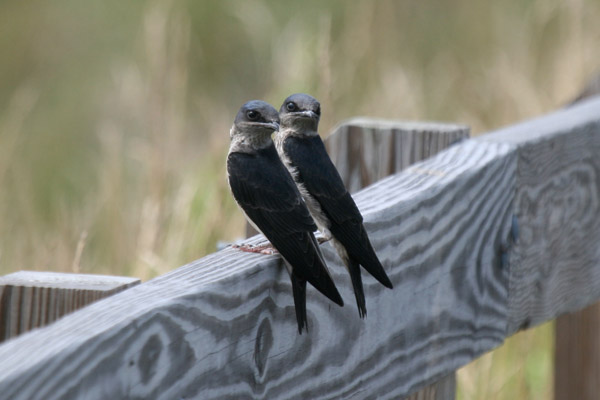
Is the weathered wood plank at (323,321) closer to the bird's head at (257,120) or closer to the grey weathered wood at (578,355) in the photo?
the bird's head at (257,120)

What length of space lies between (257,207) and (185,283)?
0.76 m

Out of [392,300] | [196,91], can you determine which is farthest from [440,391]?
[196,91]

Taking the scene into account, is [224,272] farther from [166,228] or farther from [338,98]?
[338,98]

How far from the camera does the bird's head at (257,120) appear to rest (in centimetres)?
215

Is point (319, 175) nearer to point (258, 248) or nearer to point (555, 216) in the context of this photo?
point (258, 248)

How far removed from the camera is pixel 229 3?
776cm

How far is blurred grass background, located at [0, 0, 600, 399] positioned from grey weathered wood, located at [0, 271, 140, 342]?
0.93 meters

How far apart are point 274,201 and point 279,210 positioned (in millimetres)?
30

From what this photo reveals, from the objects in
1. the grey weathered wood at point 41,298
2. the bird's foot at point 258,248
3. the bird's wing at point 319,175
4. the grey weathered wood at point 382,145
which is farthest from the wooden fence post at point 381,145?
the grey weathered wood at point 41,298

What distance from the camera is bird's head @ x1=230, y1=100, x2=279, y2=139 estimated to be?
215 centimetres

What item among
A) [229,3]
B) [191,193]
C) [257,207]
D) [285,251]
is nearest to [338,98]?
[191,193]

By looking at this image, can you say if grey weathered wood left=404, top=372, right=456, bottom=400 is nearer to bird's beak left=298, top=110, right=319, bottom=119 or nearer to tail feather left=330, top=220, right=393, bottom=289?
tail feather left=330, top=220, right=393, bottom=289

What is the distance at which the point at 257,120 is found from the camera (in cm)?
219

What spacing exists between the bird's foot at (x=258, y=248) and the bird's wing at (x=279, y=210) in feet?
0.06
